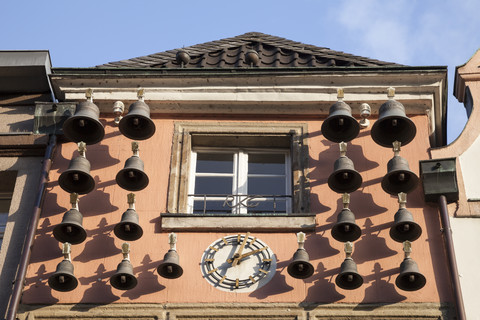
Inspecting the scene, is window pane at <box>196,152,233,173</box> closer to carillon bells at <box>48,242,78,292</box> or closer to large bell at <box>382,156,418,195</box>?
large bell at <box>382,156,418,195</box>

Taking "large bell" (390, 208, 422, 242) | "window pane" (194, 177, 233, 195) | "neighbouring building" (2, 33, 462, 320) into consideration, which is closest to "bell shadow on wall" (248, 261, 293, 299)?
"neighbouring building" (2, 33, 462, 320)

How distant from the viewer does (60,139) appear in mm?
11930

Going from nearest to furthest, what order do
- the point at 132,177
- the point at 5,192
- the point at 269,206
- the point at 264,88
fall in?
the point at 132,177, the point at 269,206, the point at 5,192, the point at 264,88

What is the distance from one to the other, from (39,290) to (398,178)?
391 cm

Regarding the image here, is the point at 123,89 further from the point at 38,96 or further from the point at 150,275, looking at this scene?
the point at 150,275

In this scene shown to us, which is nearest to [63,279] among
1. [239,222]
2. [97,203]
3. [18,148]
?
[97,203]

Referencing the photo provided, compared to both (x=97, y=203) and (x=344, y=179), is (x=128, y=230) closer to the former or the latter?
(x=97, y=203)

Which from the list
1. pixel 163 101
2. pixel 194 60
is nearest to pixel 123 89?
pixel 163 101

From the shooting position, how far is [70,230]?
34.5 feet

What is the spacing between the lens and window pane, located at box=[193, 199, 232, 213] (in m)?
11.4

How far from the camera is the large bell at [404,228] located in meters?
10.3

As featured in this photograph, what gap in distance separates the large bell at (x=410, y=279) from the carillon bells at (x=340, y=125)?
1583mm

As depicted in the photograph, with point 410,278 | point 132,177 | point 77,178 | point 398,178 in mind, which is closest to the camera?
point 410,278

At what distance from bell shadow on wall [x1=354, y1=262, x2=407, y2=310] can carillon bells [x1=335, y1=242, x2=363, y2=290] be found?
0.21m
